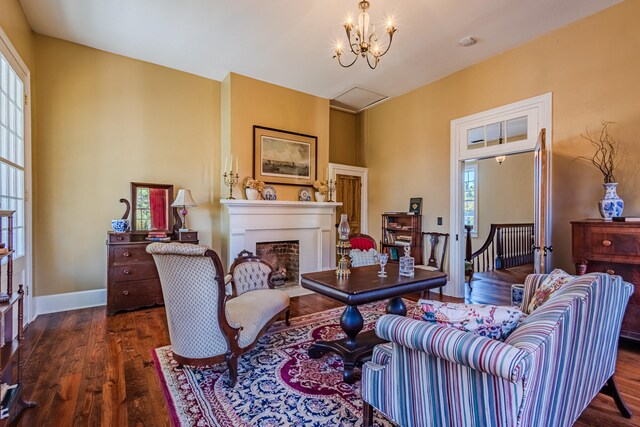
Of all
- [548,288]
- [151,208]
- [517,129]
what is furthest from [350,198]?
[548,288]

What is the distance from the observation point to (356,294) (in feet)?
7.32

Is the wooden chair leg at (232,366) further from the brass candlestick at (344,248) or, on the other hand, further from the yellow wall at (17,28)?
the yellow wall at (17,28)

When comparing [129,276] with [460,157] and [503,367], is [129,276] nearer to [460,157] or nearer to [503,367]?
[503,367]

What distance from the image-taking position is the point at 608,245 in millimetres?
2820

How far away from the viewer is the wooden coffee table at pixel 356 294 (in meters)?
2.31

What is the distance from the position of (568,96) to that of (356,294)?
11.2 feet

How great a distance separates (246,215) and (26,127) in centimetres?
259

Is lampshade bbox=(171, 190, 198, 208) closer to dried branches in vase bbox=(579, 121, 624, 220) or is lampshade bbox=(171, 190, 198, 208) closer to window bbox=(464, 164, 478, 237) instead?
dried branches in vase bbox=(579, 121, 624, 220)

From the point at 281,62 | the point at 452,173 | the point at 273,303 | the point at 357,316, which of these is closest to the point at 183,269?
the point at 273,303

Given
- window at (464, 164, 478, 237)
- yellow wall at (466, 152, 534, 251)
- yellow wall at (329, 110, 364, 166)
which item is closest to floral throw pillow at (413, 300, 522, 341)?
yellow wall at (329, 110, 364, 166)

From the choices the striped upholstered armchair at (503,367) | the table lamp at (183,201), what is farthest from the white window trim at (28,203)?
the striped upholstered armchair at (503,367)

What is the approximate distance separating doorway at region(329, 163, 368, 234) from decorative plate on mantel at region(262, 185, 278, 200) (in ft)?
5.06

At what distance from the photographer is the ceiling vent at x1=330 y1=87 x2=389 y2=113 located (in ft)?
17.4

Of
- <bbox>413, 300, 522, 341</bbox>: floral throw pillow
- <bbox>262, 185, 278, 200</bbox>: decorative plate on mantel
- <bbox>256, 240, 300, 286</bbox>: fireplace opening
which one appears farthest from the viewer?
<bbox>256, 240, 300, 286</bbox>: fireplace opening
